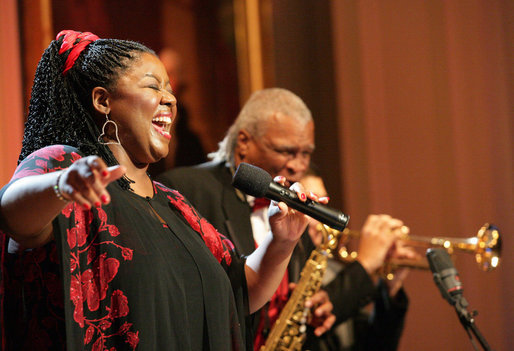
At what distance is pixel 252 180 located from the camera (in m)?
1.48

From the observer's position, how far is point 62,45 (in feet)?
5.11

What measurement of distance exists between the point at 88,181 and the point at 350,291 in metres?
→ 1.89

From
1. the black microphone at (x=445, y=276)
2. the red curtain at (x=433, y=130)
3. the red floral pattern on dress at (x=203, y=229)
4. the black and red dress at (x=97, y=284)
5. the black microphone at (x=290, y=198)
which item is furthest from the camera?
the red curtain at (x=433, y=130)

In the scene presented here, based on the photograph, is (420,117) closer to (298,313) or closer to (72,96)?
(298,313)

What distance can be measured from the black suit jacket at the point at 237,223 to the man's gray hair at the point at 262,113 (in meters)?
0.11

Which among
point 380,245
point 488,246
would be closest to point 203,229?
→ point 380,245

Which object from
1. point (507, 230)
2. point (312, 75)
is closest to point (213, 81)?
point (312, 75)

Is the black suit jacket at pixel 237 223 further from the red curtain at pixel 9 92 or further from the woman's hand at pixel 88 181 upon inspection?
the woman's hand at pixel 88 181

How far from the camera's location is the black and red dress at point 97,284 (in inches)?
49.1

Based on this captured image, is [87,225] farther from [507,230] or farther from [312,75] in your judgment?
[507,230]

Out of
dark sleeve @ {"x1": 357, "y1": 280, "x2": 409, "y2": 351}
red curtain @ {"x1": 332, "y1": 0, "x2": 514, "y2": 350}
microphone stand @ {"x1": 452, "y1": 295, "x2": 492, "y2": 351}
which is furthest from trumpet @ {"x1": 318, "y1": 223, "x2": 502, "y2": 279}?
microphone stand @ {"x1": 452, "y1": 295, "x2": 492, "y2": 351}

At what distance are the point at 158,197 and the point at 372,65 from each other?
245 centimetres

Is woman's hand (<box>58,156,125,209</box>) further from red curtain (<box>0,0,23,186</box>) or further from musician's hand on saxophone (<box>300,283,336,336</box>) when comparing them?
musician's hand on saxophone (<box>300,283,336,336</box>)

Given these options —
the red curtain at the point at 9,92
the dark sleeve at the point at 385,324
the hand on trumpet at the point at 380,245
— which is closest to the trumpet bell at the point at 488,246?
the hand on trumpet at the point at 380,245
